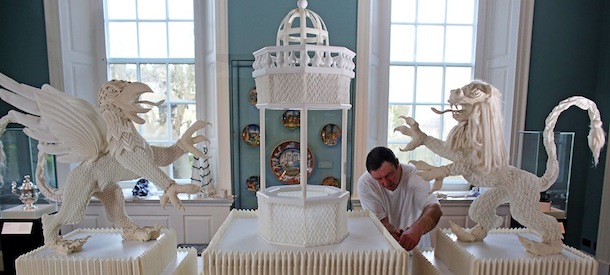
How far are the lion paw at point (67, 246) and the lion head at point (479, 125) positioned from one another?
1.60 m

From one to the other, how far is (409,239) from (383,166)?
509 mm

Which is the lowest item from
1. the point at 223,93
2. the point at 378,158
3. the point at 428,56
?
the point at 378,158

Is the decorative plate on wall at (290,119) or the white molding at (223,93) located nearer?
the white molding at (223,93)

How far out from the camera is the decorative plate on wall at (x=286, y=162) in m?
3.55

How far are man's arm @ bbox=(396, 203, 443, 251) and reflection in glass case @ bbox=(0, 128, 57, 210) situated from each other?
3.46m

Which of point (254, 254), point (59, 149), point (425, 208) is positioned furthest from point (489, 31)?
point (59, 149)

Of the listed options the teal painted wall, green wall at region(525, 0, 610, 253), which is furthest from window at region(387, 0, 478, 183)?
the teal painted wall

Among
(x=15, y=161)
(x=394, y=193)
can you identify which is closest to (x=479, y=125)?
(x=394, y=193)

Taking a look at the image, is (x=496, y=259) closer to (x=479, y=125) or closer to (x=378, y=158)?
(x=479, y=125)

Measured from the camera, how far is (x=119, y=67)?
12.6ft

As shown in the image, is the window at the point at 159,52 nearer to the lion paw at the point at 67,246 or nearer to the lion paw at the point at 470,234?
the lion paw at the point at 67,246

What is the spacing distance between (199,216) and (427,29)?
3.34 meters

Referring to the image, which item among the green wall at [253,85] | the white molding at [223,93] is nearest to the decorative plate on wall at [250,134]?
the green wall at [253,85]

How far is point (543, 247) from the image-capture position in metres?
1.33
